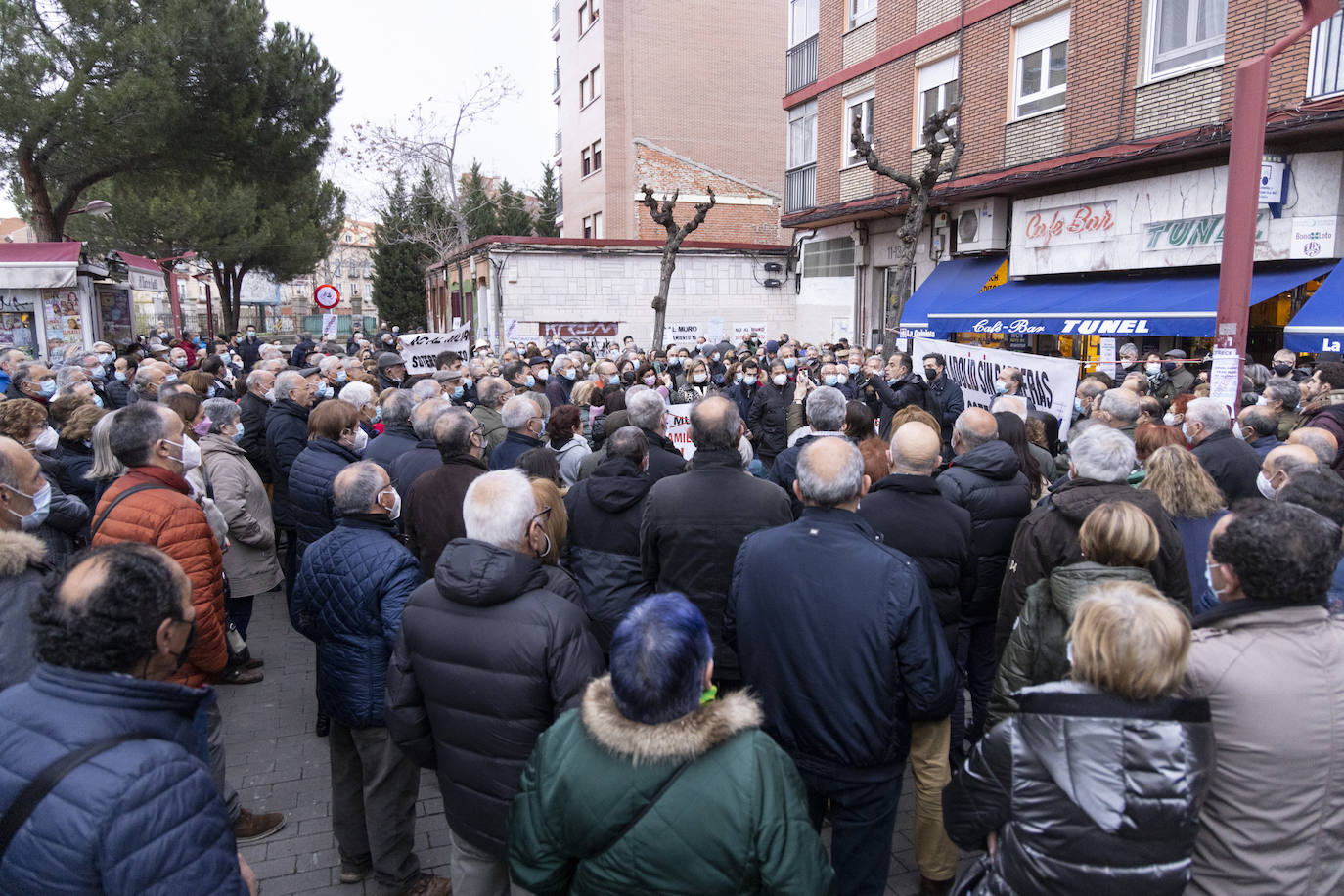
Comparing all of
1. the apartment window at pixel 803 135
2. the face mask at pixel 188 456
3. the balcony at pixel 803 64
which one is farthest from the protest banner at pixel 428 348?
the balcony at pixel 803 64

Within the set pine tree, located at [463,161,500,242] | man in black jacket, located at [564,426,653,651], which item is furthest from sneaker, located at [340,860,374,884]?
pine tree, located at [463,161,500,242]

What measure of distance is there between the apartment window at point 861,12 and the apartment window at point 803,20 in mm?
1376

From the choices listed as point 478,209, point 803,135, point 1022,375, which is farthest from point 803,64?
point 478,209

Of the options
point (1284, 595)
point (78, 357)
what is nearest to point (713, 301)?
point (78, 357)

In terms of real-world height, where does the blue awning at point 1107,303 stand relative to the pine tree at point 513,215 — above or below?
below

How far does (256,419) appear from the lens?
24.3 feet

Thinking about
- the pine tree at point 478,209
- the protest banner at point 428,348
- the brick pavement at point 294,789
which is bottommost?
the brick pavement at point 294,789

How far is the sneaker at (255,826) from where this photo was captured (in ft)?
13.1

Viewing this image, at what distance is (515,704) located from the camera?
2.61 m

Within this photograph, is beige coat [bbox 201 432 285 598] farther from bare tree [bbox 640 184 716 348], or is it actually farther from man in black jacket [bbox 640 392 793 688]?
bare tree [bbox 640 184 716 348]

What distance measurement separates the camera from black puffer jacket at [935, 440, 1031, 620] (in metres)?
4.39

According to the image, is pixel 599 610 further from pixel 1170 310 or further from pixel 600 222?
pixel 600 222

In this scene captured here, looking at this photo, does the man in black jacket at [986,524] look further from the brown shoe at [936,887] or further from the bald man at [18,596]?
the bald man at [18,596]

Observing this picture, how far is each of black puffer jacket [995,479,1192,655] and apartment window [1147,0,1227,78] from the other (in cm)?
1125
